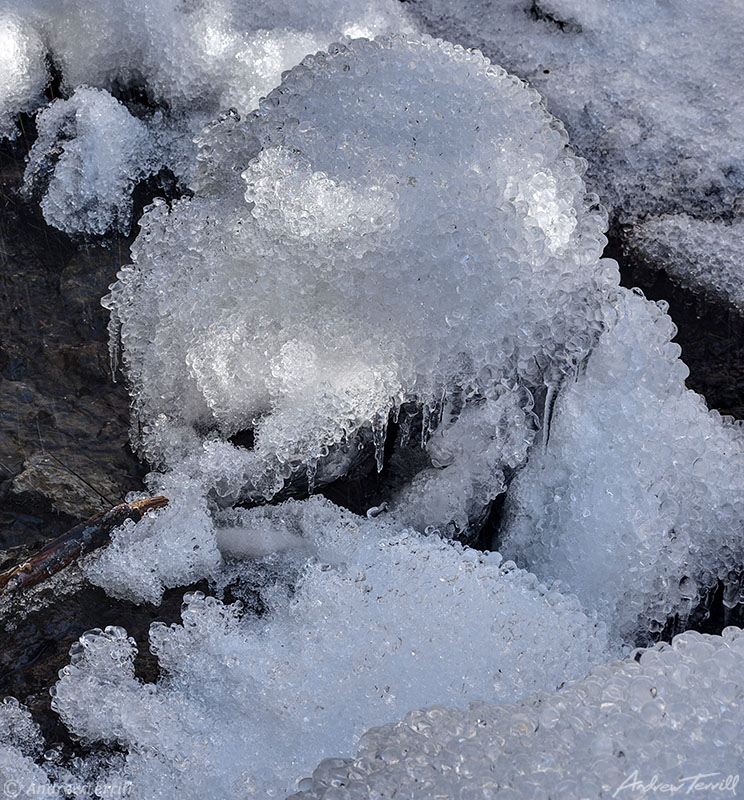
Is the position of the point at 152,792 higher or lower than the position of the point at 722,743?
lower

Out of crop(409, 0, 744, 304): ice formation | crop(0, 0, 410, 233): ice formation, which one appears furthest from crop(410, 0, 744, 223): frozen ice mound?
crop(0, 0, 410, 233): ice formation

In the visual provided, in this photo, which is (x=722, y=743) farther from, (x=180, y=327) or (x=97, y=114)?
(x=97, y=114)

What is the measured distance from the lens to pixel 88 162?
8.75 feet

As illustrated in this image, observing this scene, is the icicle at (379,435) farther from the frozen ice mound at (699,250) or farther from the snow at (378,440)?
the frozen ice mound at (699,250)

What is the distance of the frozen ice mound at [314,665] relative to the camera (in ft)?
4.96

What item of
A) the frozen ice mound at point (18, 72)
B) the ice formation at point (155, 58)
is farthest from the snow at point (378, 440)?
the frozen ice mound at point (18, 72)

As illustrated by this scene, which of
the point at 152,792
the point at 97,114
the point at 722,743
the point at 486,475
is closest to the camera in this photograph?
the point at 722,743

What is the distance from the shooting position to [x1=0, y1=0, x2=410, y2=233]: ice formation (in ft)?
9.16

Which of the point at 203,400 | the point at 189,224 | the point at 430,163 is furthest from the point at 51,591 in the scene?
the point at 430,163

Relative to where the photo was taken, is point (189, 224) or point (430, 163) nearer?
point (430, 163)

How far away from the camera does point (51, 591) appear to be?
1797 millimetres

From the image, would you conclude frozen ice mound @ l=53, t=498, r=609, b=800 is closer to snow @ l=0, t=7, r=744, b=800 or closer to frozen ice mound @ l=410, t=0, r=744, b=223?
snow @ l=0, t=7, r=744, b=800

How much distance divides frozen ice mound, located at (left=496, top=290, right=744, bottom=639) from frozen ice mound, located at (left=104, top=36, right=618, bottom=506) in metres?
0.09

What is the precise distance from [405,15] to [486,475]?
206 centimetres
